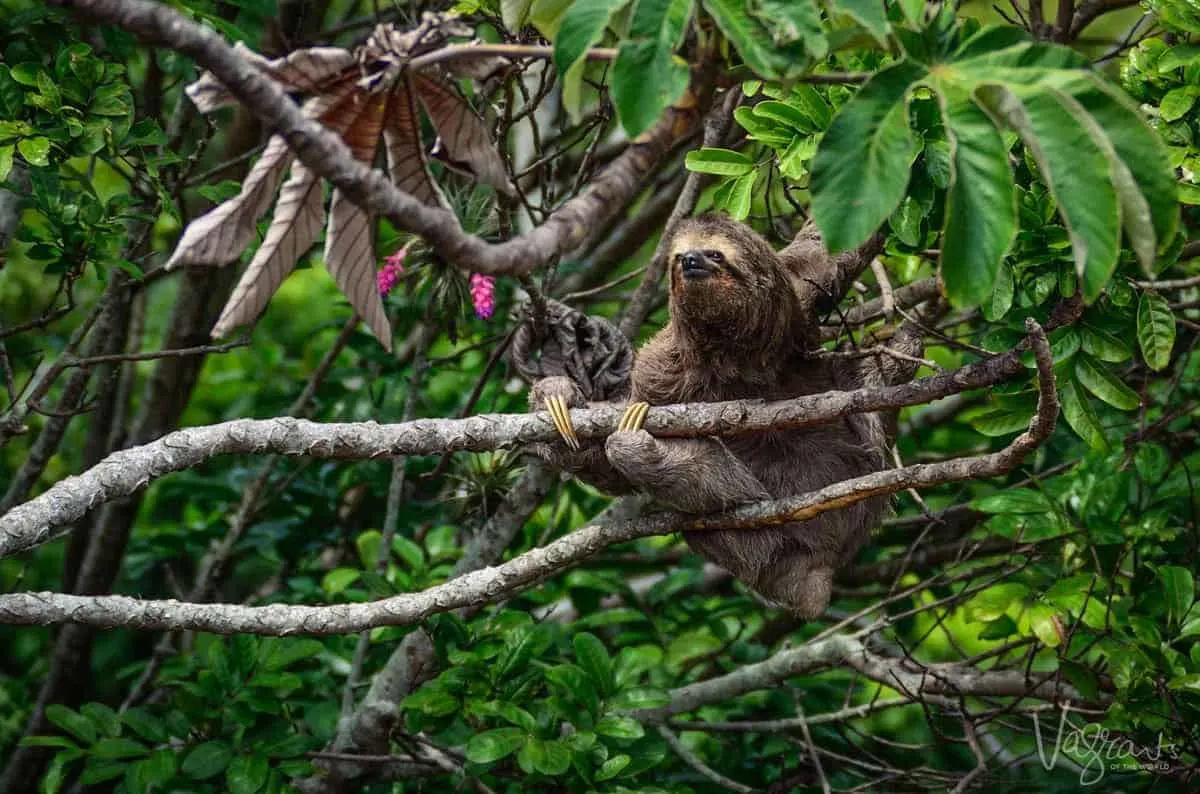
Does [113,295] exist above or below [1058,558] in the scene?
above

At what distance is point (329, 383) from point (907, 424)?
3.22m

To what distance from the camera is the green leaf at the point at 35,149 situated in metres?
4.62

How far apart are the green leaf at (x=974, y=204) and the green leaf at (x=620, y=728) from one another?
2.94 m

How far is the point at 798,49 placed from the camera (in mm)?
2596

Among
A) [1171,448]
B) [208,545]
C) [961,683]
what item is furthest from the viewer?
[208,545]

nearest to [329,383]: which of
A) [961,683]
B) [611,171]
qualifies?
[961,683]

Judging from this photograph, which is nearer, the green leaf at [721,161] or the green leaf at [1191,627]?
the green leaf at [721,161]

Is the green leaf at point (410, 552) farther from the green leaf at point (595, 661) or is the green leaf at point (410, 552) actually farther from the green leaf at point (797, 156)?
the green leaf at point (797, 156)

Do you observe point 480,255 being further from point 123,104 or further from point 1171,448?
point 1171,448

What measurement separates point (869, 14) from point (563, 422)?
2157mm

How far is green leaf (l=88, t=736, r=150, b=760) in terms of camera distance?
5.14 metres

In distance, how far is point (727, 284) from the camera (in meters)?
4.78

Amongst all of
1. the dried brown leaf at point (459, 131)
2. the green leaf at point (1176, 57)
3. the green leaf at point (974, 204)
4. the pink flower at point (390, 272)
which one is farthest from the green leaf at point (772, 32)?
the pink flower at point (390, 272)

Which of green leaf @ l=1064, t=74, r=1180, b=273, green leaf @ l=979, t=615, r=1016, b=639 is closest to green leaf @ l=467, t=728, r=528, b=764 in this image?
green leaf @ l=979, t=615, r=1016, b=639
